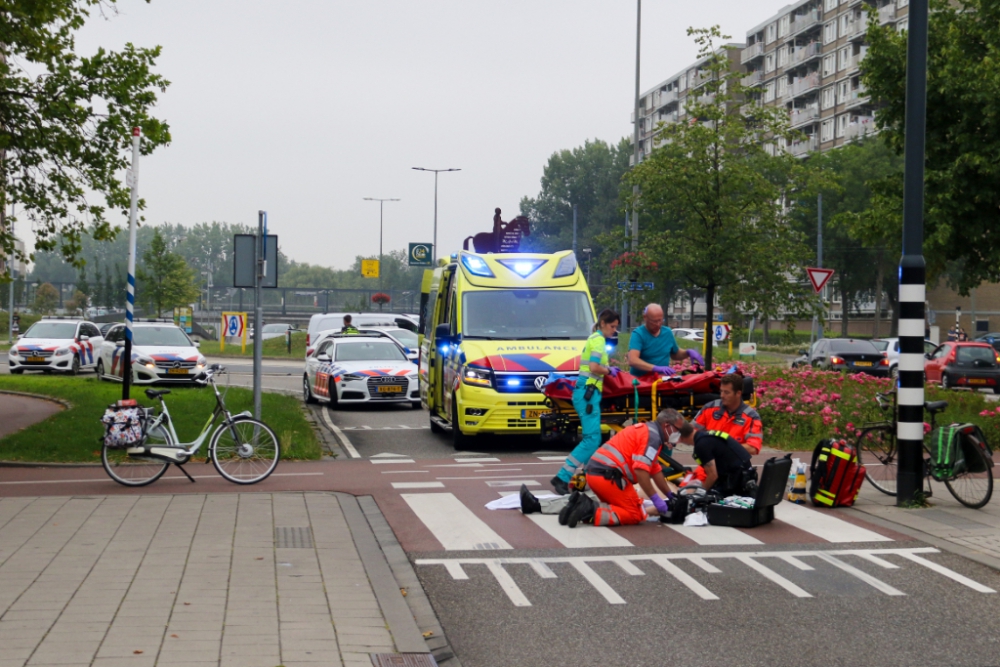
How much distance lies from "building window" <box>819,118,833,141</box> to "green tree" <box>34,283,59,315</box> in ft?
201

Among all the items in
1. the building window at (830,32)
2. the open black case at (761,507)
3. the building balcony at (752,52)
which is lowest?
the open black case at (761,507)

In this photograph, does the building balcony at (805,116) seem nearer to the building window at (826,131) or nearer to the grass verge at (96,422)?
the building window at (826,131)

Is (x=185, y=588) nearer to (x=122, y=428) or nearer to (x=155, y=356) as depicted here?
(x=122, y=428)

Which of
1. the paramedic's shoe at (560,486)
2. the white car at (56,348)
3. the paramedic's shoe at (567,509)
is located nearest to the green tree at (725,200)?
the paramedic's shoe at (560,486)

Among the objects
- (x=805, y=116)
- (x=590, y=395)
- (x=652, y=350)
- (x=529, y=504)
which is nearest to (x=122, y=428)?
(x=529, y=504)

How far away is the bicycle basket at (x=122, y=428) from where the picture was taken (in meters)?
11.8

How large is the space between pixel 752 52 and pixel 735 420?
326 feet

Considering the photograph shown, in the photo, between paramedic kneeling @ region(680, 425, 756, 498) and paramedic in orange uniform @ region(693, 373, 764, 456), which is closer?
paramedic kneeling @ region(680, 425, 756, 498)

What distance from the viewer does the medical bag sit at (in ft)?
35.1

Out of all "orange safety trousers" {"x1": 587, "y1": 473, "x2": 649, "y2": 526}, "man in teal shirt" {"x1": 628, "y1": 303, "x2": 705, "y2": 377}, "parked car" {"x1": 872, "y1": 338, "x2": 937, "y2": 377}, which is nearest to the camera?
"orange safety trousers" {"x1": 587, "y1": 473, "x2": 649, "y2": 526}

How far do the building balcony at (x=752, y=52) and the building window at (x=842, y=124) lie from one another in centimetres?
1622

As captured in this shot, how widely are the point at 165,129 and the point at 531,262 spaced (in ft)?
20.2

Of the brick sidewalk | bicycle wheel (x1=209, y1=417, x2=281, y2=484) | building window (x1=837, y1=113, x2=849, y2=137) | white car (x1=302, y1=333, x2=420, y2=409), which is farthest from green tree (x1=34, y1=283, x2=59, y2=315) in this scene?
the brick sidewalk

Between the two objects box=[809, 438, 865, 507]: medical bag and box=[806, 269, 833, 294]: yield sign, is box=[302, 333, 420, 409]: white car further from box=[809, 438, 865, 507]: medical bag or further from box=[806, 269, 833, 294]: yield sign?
box=[809, 438, 865, 507]: medical bag
